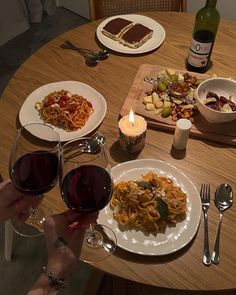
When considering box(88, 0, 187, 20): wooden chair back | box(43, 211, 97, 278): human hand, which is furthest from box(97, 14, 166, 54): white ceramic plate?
box(43, 211, 97, 278): human hand

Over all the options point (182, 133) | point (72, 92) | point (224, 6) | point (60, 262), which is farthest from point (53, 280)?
point (224, 6)

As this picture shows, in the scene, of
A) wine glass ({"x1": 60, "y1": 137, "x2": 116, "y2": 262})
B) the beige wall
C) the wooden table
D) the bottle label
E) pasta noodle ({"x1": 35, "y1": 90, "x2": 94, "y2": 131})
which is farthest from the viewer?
the beige wall

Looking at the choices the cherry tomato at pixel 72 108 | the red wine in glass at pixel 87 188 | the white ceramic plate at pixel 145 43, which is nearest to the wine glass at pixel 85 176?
the red wine in glass at pixel 87 188

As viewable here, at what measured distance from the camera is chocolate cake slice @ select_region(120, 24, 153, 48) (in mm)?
1543

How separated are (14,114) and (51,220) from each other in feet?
1.86

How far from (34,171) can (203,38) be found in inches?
35.6

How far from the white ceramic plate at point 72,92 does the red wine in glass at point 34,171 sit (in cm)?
32

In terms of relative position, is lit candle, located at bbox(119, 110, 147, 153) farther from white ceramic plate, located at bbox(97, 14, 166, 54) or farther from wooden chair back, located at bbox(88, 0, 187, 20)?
wooden chair back, located at bbox(88, 0, 187, 20)

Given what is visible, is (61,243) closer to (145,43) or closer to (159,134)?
(159,134)

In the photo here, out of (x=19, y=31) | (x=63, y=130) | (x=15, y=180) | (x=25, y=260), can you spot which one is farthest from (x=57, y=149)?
(x=19, y=31)

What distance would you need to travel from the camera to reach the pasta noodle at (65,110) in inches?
48.5

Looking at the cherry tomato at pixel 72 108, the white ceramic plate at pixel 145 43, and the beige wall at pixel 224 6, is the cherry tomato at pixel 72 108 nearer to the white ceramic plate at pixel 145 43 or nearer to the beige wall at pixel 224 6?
the white ceramic plate at pixel 145 43

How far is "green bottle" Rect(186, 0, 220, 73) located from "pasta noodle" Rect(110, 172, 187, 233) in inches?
22.7

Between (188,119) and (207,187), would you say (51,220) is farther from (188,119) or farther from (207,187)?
(188,119)
